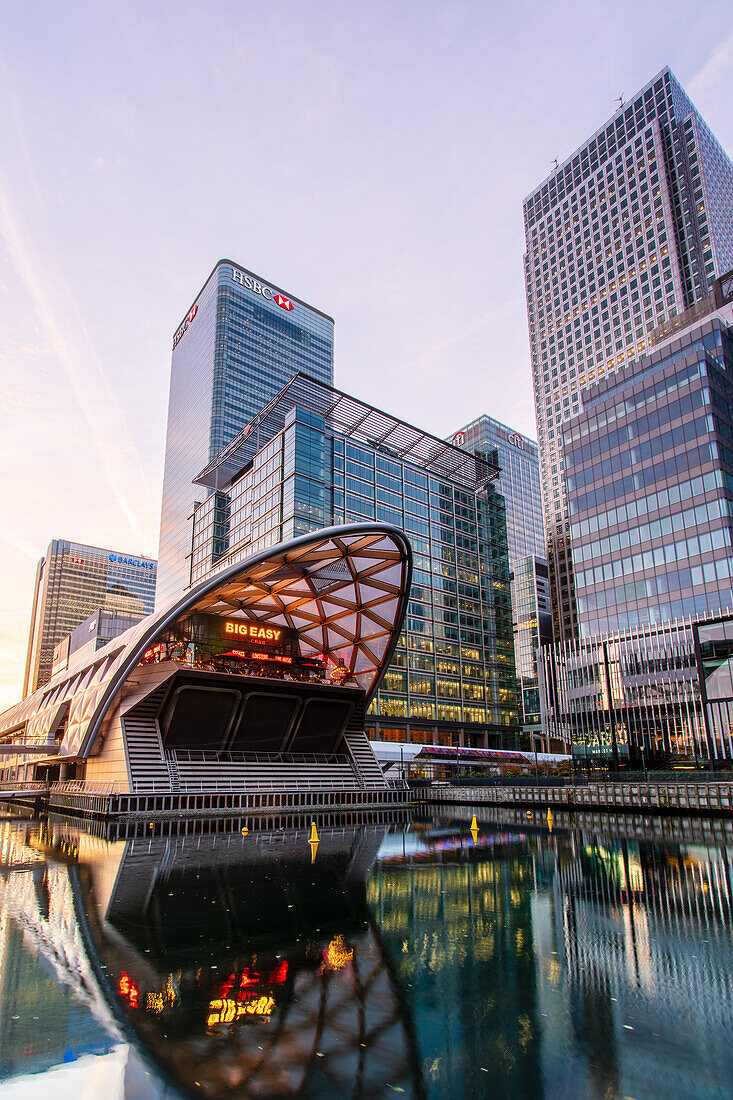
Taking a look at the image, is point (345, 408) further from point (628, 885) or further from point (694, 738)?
point (628, 885)

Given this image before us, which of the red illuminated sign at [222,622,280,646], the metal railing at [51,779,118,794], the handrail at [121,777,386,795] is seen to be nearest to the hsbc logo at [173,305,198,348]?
the red illuminated sign at [222,622,280,646]

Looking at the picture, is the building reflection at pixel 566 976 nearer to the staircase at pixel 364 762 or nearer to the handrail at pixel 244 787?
the handrail at pixel 244 787

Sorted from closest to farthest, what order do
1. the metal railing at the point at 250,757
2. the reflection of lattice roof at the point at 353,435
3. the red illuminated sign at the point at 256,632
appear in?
the metal railing at the point at 250,757
the red illuminated sign at the point at 256,632
the reflection of lattice roof at the point at 353,435

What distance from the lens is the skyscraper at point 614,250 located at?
426ft

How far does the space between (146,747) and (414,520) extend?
64.6 metres

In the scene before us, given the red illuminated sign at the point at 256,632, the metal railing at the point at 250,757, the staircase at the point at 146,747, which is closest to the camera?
the staircase at the point at 146,747

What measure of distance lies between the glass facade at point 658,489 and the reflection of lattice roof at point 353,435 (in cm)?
2673

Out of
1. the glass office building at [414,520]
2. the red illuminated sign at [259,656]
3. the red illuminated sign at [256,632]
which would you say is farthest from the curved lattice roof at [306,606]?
the glass office building at [414,520]

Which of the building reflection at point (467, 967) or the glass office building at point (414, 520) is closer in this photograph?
the building reflection at point (467, 967)

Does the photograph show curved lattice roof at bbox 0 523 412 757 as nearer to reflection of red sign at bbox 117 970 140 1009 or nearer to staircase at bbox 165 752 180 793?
staircase at bbox 165 752 180 793

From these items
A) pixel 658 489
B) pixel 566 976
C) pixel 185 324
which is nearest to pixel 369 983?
pixel 566 976

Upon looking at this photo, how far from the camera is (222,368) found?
6299 inches

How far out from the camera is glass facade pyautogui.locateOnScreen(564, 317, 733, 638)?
66.4 metres

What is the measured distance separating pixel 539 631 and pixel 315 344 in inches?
4035
